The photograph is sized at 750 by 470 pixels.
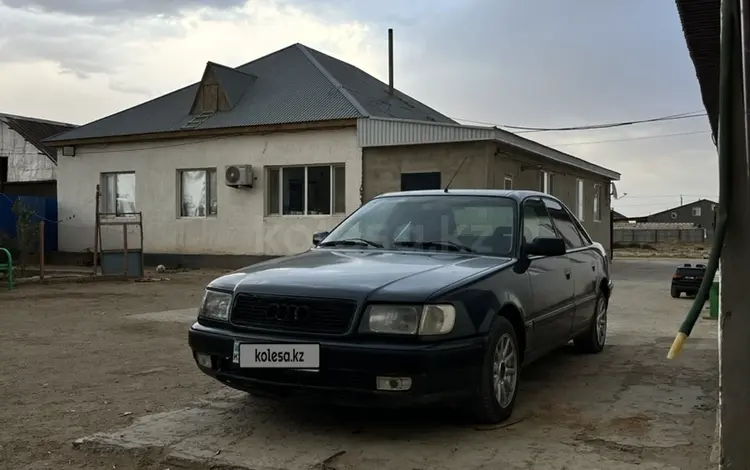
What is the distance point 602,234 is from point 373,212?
898 inches

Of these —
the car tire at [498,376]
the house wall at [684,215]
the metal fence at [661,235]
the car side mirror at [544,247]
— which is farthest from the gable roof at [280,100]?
A: the house wall at [684,215]

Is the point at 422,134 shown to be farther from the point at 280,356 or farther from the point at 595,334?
the point at 280,356

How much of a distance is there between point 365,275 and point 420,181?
12.7 m

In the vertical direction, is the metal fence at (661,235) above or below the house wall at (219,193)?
below

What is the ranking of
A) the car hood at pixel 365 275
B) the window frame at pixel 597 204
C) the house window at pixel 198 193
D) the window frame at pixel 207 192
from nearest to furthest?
the car hood at pixel 365 275, the window frame at pixel 207 192, the house window at pixel 198 193, the window frame at pixel 597 204

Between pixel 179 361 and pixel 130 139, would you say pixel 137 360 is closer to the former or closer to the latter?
pixel 179 361

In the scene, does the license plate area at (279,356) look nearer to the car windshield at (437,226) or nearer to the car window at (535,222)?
the car windshield at (437,226)

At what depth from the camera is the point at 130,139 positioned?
20.5 meters

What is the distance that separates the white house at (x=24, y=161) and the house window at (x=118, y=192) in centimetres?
548

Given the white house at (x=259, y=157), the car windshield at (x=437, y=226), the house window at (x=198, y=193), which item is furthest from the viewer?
the house window at (x=198, y=193)

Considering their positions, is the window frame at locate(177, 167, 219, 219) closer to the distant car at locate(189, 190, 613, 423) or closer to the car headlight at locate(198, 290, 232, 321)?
the distant car at locate(189, 190, 613, 423)

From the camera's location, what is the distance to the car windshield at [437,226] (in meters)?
5.27

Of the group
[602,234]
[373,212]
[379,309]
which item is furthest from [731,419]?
[602,234]

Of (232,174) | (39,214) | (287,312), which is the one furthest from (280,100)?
(287,312)
